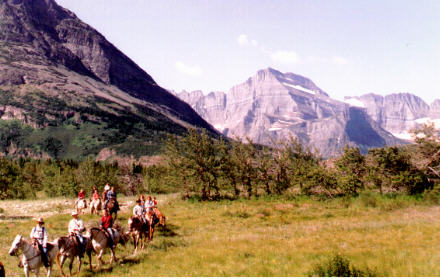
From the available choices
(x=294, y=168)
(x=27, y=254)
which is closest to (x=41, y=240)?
(x=27, y=254)

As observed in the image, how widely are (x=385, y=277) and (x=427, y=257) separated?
11.6ft

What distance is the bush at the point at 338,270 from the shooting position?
438 inches

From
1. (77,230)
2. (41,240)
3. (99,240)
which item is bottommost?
(99,240)

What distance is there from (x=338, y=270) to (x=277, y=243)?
6.22 metres

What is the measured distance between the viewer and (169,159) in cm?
4219

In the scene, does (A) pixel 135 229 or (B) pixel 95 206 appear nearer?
(A) pixel 135 229

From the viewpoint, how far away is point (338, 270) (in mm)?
11180

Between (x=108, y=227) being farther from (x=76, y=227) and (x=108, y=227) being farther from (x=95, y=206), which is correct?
(x=95, y=206)

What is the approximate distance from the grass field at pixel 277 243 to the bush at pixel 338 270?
0.42m

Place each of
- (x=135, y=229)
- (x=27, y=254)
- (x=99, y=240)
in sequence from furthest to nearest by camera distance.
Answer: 1. (x=135, y=229)
2. (x=99, y=240)
3. (x=27, y=254)

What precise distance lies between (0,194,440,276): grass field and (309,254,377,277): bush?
1.37 ft

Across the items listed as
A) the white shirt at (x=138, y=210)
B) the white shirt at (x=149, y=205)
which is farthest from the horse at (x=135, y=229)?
the white shirt at (x=149, y=205)

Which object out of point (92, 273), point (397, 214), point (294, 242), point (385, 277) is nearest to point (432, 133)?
point (397, 214)

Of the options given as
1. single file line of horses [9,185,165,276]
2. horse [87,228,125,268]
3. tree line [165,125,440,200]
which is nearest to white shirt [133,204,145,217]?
single file line of horses [9,185,165,276]
